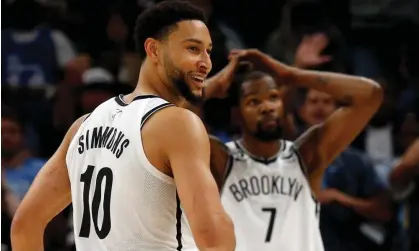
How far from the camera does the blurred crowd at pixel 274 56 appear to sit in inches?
220

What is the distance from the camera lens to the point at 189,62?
9.36 ft

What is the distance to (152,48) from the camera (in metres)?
2.93

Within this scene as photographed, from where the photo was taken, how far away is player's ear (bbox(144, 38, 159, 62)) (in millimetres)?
2922

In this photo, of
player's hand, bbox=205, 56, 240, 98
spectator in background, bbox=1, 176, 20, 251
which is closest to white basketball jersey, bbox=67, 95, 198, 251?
player's hand, bbox=205, 56, 240, 98

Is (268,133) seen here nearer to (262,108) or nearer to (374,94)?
(262,108)

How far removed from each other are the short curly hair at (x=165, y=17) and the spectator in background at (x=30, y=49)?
158 inches

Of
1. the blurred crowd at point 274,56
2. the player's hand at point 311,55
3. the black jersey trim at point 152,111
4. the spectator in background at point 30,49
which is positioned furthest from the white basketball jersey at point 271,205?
the spectator in background at point 30,49

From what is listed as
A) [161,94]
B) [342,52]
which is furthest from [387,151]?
[161,94]

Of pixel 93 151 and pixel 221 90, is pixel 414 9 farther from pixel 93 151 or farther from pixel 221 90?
pixel 93 151

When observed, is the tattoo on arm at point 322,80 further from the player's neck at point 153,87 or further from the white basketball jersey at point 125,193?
the white basketball jersey at point 125,193

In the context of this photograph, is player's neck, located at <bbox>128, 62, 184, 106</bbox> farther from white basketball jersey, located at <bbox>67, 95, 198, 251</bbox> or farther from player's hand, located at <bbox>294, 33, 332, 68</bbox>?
player's hand, located at <bbox>294, 33, 332, 68</bbox>

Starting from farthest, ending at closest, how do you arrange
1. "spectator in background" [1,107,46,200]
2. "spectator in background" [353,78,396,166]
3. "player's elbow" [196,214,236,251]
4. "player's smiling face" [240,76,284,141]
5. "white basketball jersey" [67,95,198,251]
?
1. "spectator in background" [353,78,396,166]
2. "spectator in background" [1,107,46,200]
3. "player's smiling face" [240,76,284,141]
4. "white basketball jersey" [67,95,198,251]
5. "player's elbow" [196,214,236,251]

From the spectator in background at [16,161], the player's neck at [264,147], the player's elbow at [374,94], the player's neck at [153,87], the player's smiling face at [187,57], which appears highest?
the player's smiling face at [187,57]

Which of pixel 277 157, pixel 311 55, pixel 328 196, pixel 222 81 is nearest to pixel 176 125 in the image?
pixel 222 81
